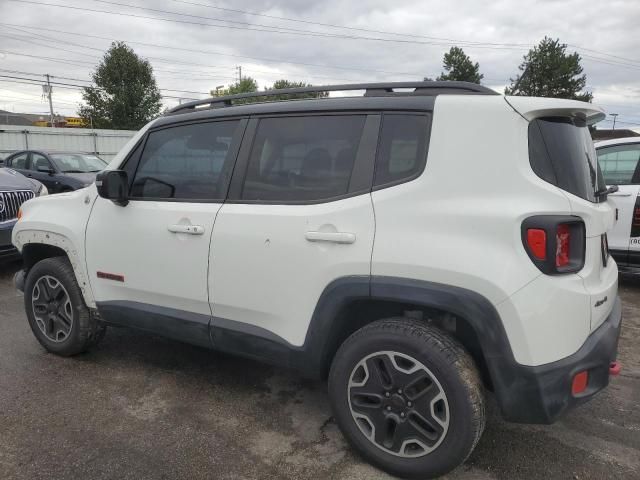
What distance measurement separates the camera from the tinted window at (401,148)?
227 cm

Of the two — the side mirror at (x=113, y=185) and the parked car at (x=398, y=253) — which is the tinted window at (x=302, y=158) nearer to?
the parked car at (x=398, y=253)

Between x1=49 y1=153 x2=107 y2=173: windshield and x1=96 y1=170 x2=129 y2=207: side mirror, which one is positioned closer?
x1=96 y1=170 x2=129 y2=207: side mirror

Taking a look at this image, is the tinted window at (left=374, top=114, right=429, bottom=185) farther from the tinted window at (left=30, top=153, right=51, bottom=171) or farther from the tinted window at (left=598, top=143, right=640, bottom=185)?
the tinted window at (left=30, top=153, right=51, bottom=171)

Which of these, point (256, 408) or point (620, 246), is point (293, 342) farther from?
point (620, 246)

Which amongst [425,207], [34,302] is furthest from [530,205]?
[34,302]

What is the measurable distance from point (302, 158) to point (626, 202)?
168 inches

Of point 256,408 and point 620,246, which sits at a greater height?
point 620,246

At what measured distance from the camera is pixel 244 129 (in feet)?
9.27

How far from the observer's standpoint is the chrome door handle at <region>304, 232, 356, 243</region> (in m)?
2.31

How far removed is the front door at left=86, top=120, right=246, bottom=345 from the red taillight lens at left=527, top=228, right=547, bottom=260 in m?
1.61

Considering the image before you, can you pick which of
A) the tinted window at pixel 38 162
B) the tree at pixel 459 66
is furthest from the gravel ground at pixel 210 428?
the tree at pixel 459 66

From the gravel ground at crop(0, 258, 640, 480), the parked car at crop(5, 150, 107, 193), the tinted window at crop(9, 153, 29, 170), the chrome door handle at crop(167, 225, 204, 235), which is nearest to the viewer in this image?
the gravel ground at crop(0, 258, 640, 480)

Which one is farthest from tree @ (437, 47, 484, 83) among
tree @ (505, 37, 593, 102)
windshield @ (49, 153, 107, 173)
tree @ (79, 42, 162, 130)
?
windshield @ (49, 153, 107, 173)

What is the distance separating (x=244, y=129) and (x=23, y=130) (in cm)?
2210
